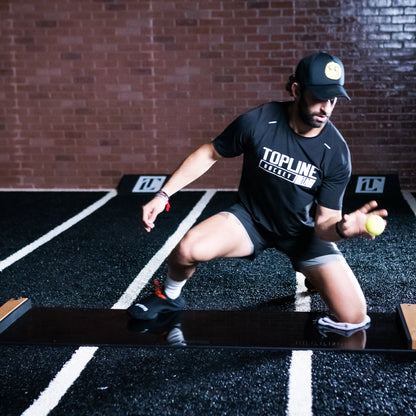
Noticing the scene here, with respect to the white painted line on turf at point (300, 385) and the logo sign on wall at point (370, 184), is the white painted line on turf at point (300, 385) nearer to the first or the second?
the white painted line on turf at point (300, 385)

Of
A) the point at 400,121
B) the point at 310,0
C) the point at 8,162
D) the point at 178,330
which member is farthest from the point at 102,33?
the point at 178,330

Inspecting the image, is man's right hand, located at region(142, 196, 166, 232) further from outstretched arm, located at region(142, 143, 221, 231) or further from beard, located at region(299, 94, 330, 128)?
beard, located at region(299, 94, 330, 128)

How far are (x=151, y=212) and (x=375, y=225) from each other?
51.3 inches

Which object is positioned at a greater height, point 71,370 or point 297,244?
point 297,244

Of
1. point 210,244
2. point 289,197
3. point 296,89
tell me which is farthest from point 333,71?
point 210,244

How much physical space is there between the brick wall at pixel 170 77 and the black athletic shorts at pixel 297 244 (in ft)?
16.4

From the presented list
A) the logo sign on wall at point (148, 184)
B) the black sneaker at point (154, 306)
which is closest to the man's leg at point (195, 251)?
the black sneaker at point (154, 306)

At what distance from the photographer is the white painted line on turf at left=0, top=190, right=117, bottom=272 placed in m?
5.04

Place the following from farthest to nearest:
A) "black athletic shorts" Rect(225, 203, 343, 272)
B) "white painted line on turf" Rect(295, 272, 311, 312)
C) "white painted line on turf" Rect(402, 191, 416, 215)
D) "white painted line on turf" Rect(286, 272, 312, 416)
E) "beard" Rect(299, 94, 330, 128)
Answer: "white painted line on turf" Rect(402, 191, 416, 215) < "white painted line on turf" Rect(295, 272, 311, 312) < "black athletic shorts" Rect(225, 203, 343, 272) < "beard" Rect(299, 94, 330, 128) < "white painted line on turf" Rect(286, 272, 312, 416)

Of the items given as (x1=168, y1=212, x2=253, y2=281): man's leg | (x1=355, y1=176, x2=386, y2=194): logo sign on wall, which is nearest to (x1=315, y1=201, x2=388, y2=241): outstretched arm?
(x1=168, y1=212, x2=253, y2=281): man's leg

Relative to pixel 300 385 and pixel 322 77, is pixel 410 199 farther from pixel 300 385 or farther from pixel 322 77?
pixel 300 385

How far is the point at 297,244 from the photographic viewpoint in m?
3.34

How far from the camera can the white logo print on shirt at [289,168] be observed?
10.3 ft

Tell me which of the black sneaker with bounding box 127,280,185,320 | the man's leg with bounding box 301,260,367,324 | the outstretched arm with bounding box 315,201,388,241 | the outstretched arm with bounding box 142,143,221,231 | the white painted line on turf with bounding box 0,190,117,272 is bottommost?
the white painted line on turf with bounding box 0,190,117,272
